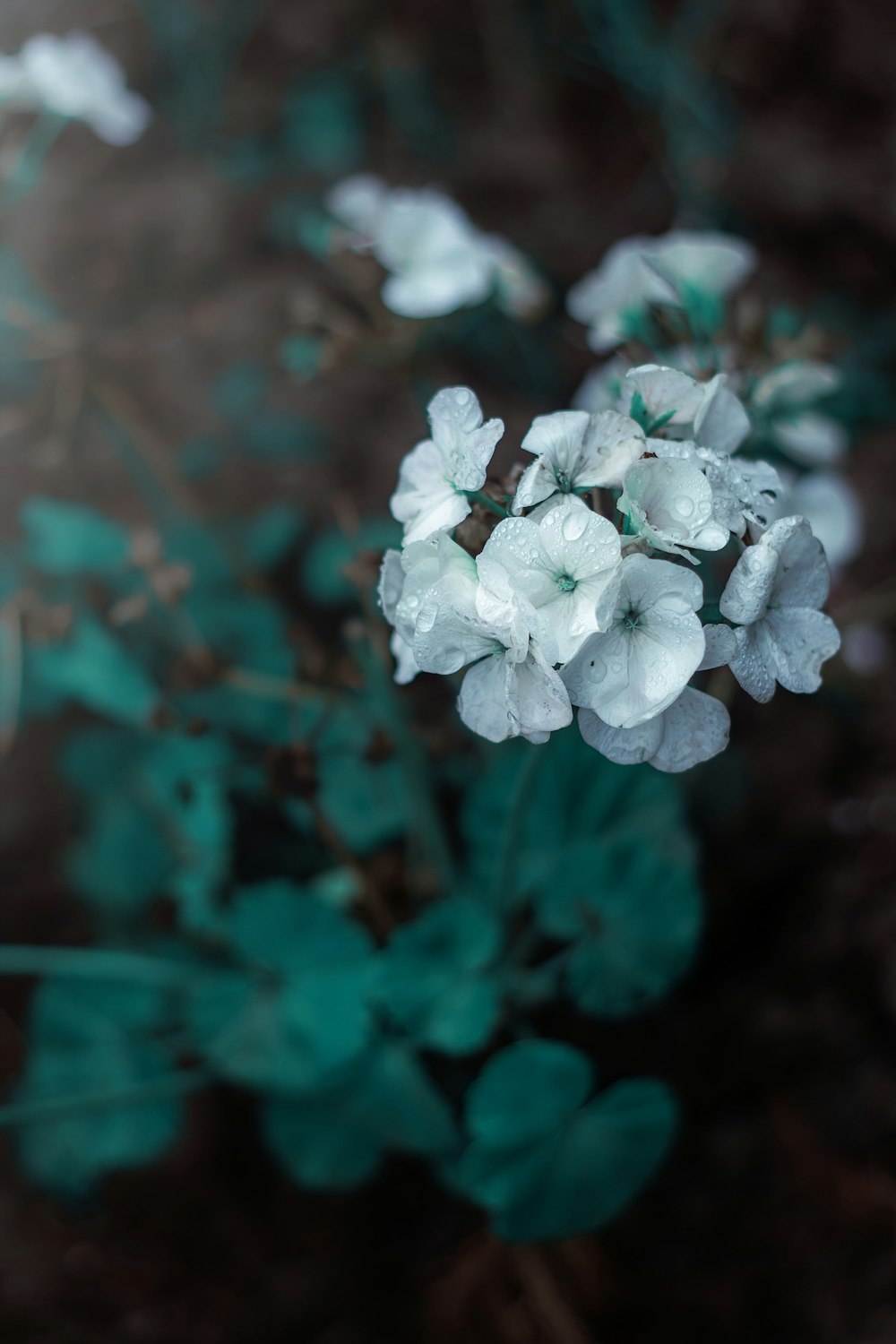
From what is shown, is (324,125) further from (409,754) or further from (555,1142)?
(555,1142)

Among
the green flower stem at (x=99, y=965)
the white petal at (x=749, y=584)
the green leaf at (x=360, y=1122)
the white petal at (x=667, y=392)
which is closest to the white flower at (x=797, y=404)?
the white petal at (x=667, y=392)

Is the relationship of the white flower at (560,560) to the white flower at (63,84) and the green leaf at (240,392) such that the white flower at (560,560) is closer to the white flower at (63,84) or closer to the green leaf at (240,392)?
the white flower at (63,84)

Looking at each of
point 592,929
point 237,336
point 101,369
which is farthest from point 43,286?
point 592,929

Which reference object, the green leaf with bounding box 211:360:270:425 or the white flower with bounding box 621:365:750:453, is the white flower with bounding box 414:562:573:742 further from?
the green leaf with bounding box 211:360:270:425

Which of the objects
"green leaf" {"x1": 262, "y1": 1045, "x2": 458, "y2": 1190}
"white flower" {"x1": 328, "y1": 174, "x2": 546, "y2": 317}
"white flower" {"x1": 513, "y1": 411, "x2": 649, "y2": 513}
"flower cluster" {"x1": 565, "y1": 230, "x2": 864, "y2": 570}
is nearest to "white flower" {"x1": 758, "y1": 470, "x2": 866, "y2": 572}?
"flower cluster" {"x1": 565, "y1": 230, "x2": 864, "y2": 570}

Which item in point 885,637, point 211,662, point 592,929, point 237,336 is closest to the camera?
point 592,929

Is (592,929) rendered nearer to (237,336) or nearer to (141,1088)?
(141,1088)

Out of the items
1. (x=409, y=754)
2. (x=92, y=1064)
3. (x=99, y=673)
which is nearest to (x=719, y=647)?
(x=409, y=754)
